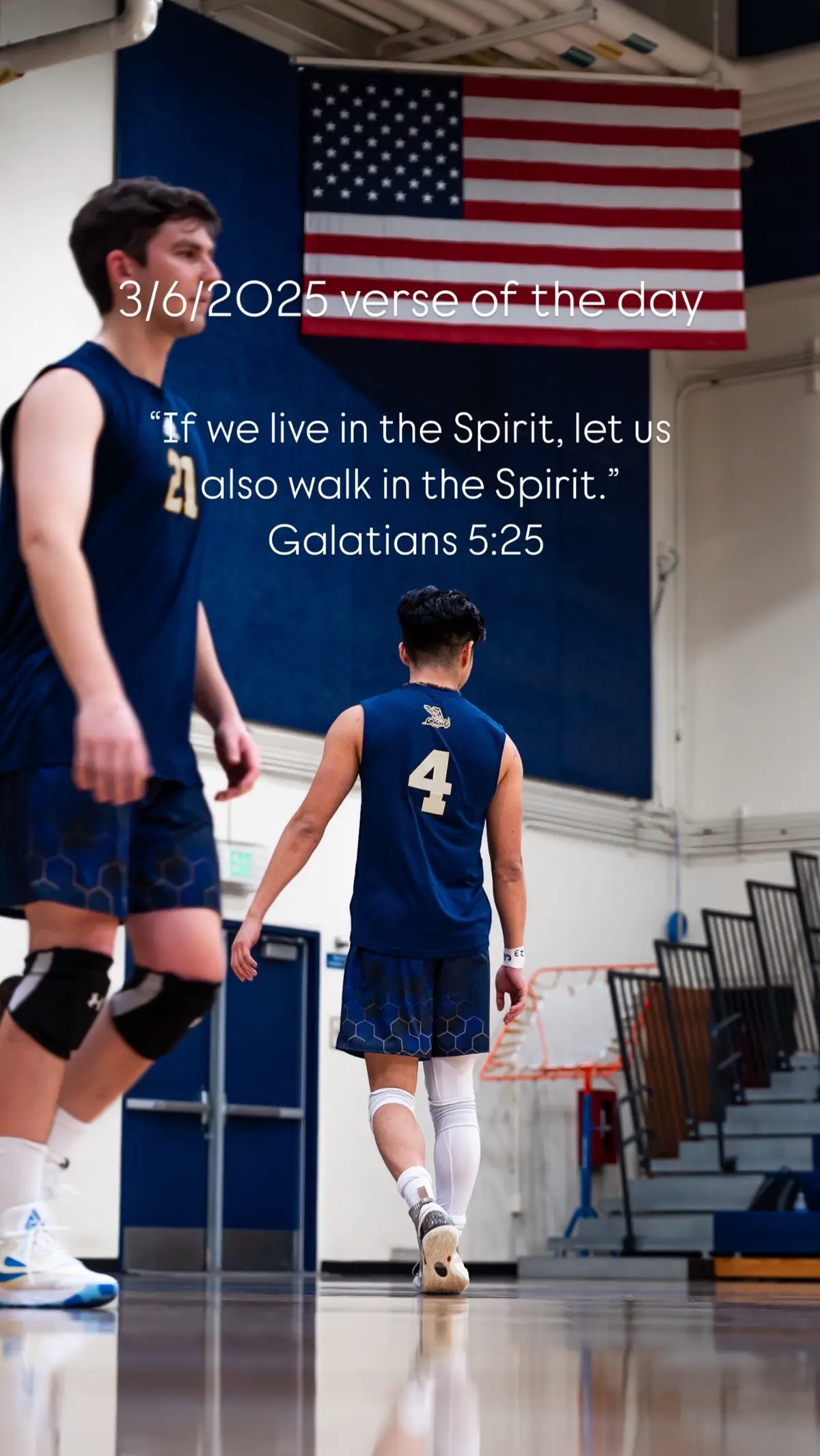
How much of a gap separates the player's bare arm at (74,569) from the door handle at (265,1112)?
376 inches

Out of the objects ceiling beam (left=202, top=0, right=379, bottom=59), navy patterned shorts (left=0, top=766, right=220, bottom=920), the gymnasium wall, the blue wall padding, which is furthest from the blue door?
Result: navy patterned shorts (left=0, top=766, right=220, bottom=920)

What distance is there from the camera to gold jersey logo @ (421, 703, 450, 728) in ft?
17.4

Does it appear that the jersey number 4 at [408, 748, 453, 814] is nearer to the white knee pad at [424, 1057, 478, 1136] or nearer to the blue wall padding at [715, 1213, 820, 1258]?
the white knee pad at [424, 1057, 478, 1136]

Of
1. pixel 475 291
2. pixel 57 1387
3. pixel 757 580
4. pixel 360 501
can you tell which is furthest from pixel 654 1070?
pixel 57 1387

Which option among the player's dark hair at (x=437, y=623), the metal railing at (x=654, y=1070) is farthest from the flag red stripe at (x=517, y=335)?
the player's dark hair at (x=437, y=623)

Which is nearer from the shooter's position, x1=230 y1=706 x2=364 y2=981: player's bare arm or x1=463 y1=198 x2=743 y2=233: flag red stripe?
x1=230 y1=706 x2=364 y2=981: player's bare arm

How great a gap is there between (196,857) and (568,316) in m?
10.7

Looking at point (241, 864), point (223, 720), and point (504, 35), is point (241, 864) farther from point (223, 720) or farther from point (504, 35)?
point (223, 720)

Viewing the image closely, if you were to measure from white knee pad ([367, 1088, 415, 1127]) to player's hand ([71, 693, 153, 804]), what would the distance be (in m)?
2.38

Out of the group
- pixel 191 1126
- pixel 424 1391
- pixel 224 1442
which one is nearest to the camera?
pixel 224 1442

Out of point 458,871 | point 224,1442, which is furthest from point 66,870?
point 458,871

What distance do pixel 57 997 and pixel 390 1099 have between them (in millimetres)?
2063

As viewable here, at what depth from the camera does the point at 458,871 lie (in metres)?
5.27

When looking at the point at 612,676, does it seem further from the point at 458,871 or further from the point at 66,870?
the point at 66,870
